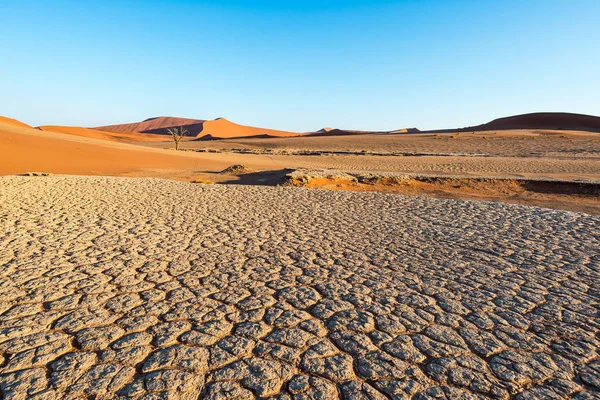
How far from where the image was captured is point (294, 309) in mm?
2918

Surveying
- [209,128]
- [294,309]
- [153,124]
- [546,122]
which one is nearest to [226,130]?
[209,128]

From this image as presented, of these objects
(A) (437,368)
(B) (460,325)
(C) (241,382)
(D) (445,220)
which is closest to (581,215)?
(D) (445,220)

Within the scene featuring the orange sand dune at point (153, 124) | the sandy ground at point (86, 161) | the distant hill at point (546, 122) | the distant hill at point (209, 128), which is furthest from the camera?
the orange sand dune at point (153, 124)

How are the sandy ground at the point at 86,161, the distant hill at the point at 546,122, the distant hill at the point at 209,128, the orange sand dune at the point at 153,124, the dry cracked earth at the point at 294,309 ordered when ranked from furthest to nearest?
the orange sand dune at the point at 153,124
the distant hill at the point at 209,128
the distant hill at the point at 546,122
the sandy ground at the point at 86,161
the dry cracked earth at the point at 294,309

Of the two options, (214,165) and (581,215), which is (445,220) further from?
(214,165)

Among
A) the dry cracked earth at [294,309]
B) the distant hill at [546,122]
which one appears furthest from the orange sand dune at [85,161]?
the distant hill at [546,122]

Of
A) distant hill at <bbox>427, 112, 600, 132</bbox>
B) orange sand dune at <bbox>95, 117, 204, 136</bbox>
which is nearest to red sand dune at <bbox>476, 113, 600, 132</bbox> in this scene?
distant hill at <bbox>427, 112, 600, 132</bbox>

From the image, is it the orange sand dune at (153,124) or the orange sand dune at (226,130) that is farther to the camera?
the orange sand dune at (153,124)

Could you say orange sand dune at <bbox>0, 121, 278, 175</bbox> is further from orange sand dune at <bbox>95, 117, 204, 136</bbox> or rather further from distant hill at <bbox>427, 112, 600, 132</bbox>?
orange sand dune at <bbox>95, 117, 204, 136</bbox>

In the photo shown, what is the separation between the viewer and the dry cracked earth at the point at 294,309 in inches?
81.8

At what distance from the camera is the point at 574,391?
204 centimetres

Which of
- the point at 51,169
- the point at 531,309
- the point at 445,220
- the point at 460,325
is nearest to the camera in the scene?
the point at 460,325

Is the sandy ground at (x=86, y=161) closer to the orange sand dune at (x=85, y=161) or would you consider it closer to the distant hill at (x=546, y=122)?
the orange sand dune at (x=85, y=161)

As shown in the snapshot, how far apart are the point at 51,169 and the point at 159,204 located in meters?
10.2
